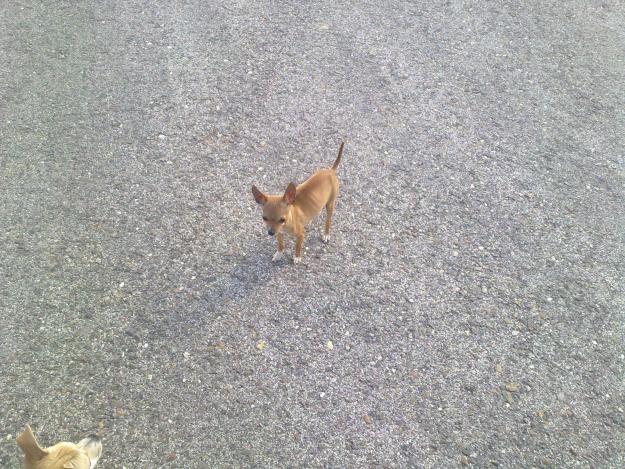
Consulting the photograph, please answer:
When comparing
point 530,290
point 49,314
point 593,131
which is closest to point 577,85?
point 593,131

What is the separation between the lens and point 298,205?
4203mm

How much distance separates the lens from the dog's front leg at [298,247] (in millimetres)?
4337

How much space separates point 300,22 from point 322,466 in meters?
5.93

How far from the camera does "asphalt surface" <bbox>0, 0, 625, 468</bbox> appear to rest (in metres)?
3.60

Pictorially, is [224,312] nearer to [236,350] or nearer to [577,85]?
[236,350]

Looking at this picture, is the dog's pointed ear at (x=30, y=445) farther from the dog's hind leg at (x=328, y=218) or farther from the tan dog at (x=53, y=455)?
the dog's hind leg at (x=328, y=218)

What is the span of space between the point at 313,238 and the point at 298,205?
66 cm

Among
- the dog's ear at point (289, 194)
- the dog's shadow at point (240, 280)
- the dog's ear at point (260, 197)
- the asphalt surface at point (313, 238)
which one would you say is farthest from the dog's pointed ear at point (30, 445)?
the dog's ear at point (289, 194)

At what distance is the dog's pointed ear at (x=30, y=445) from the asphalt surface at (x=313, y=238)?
2.17 feet

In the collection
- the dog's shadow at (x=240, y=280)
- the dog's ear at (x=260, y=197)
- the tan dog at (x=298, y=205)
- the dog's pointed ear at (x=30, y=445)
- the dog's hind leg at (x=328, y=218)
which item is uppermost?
the dog's ear at (x=260, y=197)

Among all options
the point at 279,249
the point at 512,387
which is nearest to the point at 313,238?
the point at 279,249

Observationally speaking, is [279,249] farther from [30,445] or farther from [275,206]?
[30,445]

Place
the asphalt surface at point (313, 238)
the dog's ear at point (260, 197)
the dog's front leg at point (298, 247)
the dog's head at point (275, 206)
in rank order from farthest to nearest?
the dog's front leg at point (298, 247) < the dog's head at point (275, 206) < the dog's ear at point (260, 197) < the asphalt surface at point (313, 238)

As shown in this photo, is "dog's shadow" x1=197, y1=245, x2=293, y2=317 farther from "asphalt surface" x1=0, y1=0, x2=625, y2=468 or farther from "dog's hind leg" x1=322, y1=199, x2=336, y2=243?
"dog's hind leg" x1=322, y1=199, x2=336, y2=243
